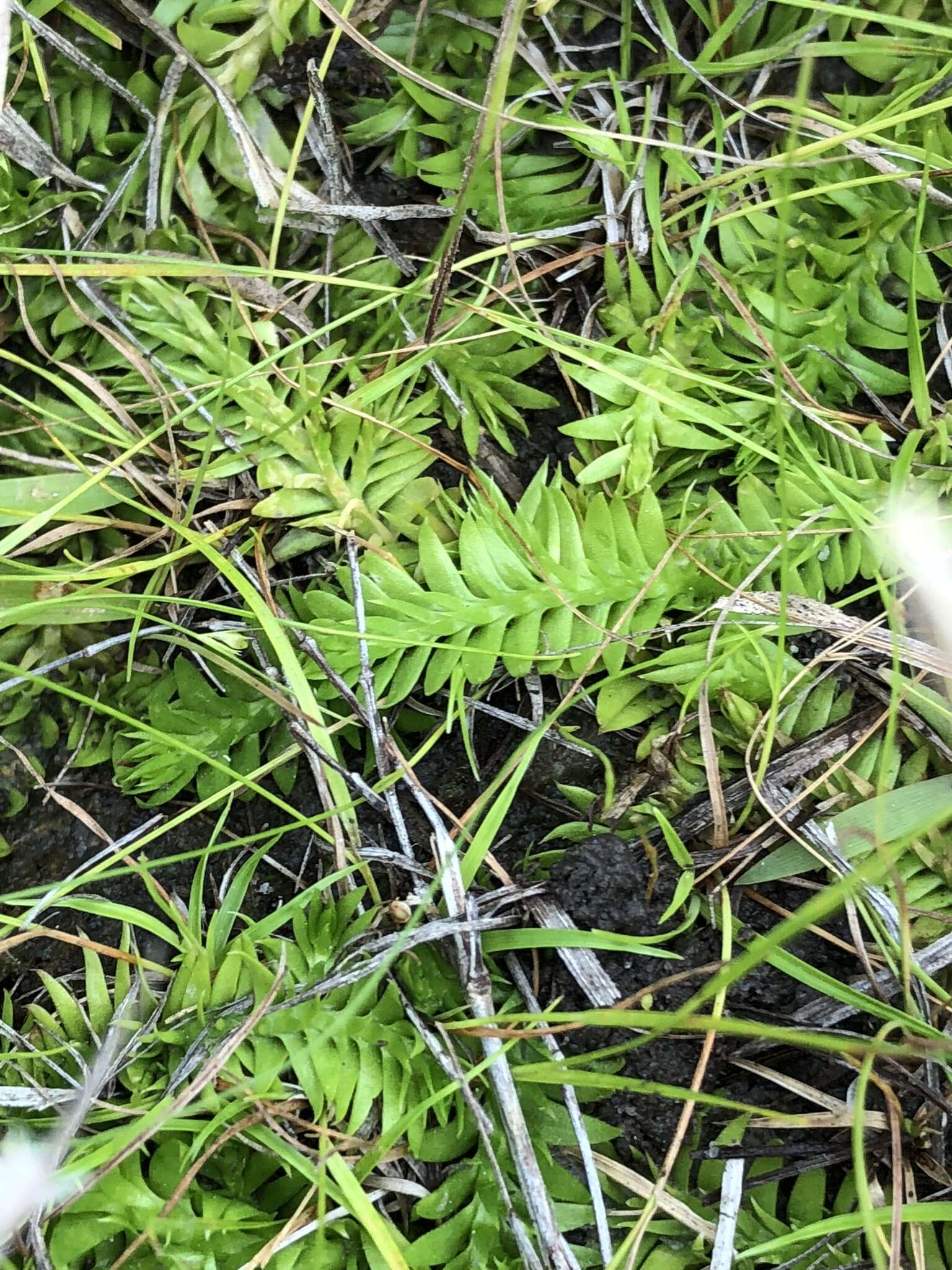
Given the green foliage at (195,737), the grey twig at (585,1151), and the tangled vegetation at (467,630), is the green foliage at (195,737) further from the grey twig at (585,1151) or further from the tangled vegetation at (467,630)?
the grey twig at (585,1151)

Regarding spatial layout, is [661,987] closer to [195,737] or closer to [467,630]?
[467,630]

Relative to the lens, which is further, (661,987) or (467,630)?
(467,630)

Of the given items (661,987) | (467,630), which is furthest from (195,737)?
(661,987)

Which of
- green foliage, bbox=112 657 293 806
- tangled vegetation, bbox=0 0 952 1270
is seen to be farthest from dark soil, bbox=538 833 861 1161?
green foliage, bbox=112 657 293 806

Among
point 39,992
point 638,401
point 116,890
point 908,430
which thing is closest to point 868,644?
point 908,430

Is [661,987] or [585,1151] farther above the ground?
[661,987]

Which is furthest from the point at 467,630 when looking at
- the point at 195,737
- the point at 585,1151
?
the point at 585,1151

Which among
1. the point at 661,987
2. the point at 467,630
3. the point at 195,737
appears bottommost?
the point at 661,987

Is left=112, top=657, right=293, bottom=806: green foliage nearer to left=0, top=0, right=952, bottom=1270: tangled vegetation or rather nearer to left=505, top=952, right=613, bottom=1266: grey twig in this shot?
left=0, top=0, right=952, bottom=1270: tangled vegetation
